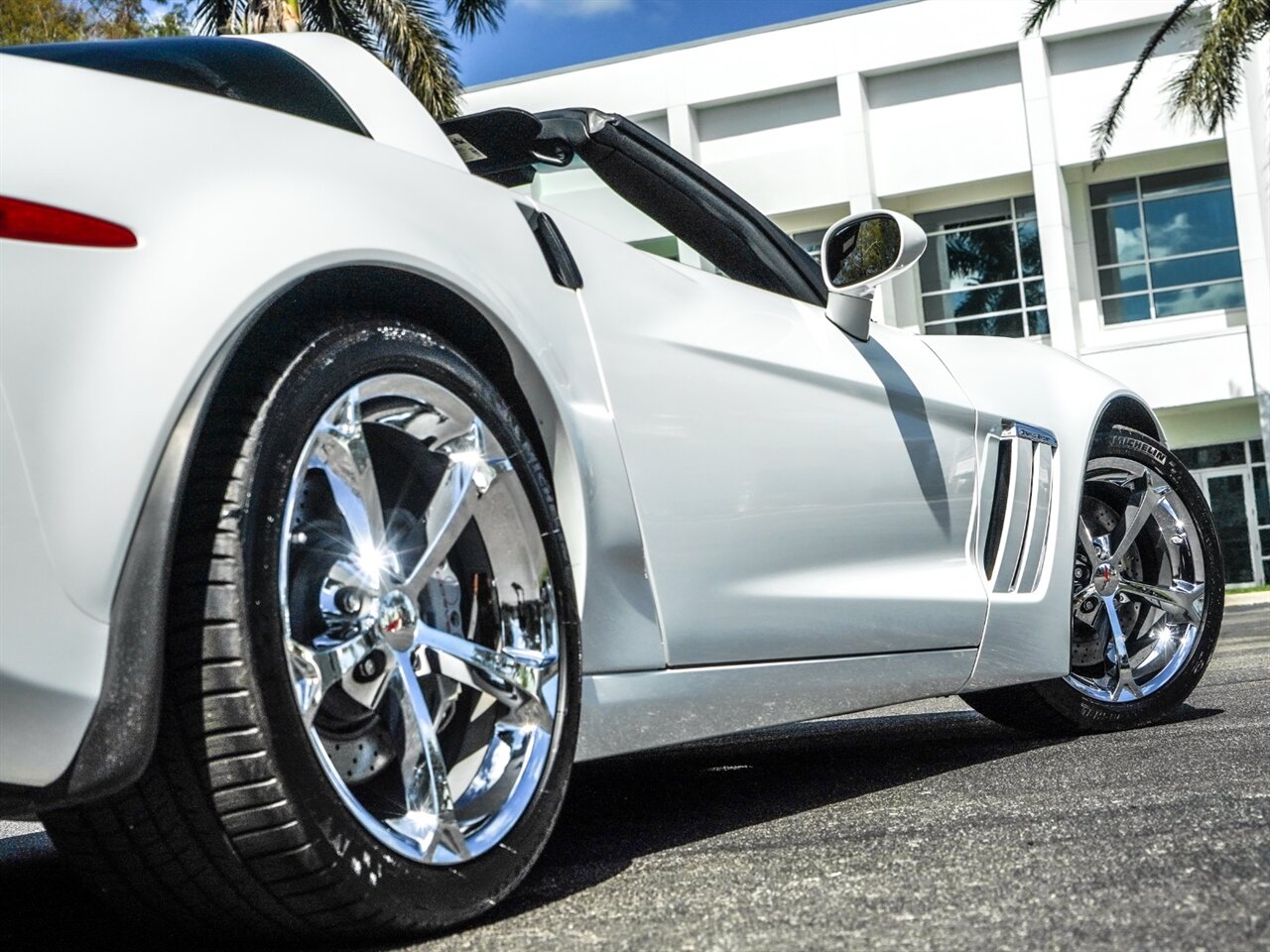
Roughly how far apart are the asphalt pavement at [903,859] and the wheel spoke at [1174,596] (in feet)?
1.14

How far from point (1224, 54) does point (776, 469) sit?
17.9 m

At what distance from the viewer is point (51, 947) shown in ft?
6.73

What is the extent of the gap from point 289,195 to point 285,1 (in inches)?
663

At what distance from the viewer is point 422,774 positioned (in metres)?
1.88

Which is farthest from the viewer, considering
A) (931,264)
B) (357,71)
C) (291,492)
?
(931,264)

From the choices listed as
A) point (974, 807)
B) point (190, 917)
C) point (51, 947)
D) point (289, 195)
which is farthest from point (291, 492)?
point (974, 807)

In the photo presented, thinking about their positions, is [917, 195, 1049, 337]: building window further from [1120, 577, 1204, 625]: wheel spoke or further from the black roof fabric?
the black roof fabric

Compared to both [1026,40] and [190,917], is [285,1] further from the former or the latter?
[190,917]

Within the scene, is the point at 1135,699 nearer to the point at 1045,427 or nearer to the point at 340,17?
the point at 1045,427

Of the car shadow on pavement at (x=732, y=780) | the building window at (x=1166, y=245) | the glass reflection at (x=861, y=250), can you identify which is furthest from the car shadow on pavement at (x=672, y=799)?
the building window at (x=1166, y=245)

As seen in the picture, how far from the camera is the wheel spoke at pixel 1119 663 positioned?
151 inches

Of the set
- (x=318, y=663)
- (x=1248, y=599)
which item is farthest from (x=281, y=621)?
(x=1248, y=599)

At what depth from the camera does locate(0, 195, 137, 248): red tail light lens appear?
1558mm

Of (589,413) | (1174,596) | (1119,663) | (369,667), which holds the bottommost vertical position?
(1119,663)
